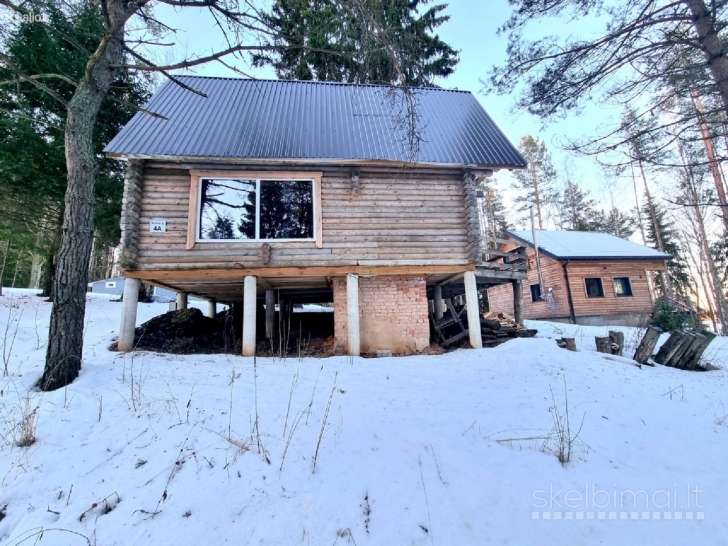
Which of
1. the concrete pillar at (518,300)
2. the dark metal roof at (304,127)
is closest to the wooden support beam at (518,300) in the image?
the concrete pillar at (518,300)

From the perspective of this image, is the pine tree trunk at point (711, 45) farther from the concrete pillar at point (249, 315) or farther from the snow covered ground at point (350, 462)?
the concrete pillar at point (249, 315)

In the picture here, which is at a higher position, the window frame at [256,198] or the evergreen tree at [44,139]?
the evergreen tree at [44,139]

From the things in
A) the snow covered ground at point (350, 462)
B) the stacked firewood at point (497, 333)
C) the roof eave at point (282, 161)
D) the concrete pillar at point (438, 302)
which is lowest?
the snow covered ground at point (350, 462)

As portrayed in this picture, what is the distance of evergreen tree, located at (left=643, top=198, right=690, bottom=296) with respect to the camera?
23672 millimetres

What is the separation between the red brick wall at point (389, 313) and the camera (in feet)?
25.5

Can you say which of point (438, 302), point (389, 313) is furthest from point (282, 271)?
point (438, 302)

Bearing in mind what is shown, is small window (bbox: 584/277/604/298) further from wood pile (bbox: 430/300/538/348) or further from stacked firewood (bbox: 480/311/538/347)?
stacked firewood (bbox: 480/311/538/347)

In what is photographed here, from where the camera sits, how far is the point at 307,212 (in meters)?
7.66

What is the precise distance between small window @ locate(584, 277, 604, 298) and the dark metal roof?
12.6 m

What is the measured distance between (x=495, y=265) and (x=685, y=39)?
5754mm

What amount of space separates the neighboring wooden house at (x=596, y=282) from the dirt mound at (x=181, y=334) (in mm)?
14351

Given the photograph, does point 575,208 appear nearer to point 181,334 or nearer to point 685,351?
point 685,351

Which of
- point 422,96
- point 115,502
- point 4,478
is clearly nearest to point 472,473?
point 115,502

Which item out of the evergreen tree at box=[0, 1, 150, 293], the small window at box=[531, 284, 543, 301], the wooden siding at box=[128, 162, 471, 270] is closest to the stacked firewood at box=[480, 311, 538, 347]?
Result: the wooden siding at box=[128, 162, 471, 270]
